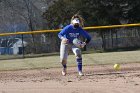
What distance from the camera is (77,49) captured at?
12.9 m

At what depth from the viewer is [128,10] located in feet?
116

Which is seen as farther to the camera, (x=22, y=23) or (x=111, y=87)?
(x=22, y=23)

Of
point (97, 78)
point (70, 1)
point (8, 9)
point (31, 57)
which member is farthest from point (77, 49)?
point (8, 9)

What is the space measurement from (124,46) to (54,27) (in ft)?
45.5

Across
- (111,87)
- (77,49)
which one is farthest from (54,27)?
(111,87)

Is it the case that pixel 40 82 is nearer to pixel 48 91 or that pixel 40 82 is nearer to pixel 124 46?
pixel 48 91

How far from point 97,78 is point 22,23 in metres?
39.2

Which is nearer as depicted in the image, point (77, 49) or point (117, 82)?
point (117, 82)

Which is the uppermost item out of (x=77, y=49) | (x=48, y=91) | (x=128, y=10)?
(x=128, y=10)

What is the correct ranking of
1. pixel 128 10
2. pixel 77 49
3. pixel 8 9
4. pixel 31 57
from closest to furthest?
pixel 77 49
pixel 31 57
pixel 128 10
pixel 8 9

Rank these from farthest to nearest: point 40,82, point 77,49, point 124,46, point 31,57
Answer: point 124,46, point 31,57, point 77,49, point 40,82

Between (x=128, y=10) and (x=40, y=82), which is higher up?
(x=128, y=10)

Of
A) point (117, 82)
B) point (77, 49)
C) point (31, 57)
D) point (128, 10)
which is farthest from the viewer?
point (128, 10)

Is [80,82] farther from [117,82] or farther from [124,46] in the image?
[124,46]
